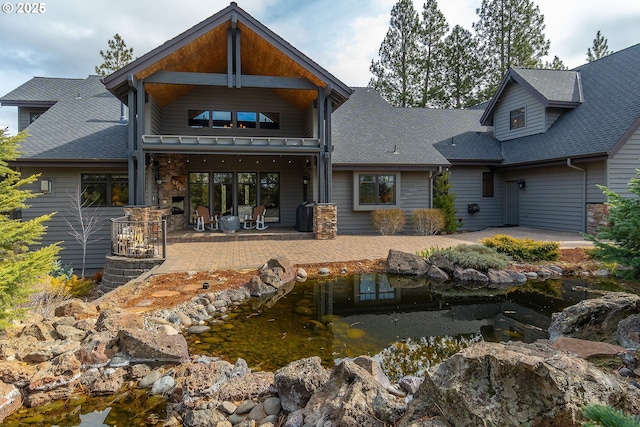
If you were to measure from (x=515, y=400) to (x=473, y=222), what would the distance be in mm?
14611

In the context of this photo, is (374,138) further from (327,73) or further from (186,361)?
(186,361)

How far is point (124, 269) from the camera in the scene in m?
8.31

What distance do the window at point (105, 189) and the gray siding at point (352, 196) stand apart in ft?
23.5

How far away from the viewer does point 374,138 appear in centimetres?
1456

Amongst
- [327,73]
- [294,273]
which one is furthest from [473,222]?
[294,273]

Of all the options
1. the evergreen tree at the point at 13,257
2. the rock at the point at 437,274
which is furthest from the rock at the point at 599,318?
the evergreen tree at the point at 13,257

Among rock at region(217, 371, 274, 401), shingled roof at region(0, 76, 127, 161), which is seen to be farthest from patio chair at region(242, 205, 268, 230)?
rock at region(217, 371, 274, 401)

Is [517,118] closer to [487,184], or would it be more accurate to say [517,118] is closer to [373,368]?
[487,184]

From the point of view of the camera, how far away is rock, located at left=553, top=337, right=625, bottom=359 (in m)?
3.46

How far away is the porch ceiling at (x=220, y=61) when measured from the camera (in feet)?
35.5

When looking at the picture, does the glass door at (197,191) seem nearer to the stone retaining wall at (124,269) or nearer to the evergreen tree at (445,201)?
the stone retaining wall at (124,269)

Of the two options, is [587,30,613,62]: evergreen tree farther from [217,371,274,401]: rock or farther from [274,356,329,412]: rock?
[217,371,274,401]: rock

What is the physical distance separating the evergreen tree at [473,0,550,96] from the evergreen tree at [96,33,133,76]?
24.0 meters

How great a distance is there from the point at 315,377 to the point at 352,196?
10.7 metres
